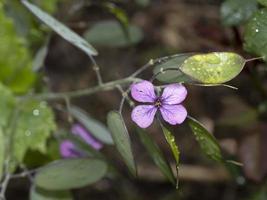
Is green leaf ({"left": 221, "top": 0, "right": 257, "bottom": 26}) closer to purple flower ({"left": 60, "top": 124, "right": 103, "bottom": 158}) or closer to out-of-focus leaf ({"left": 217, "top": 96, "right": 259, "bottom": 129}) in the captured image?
out-of-focus leaf ({"left": 217, "top": 96, "right": 259, "bottom": 129})

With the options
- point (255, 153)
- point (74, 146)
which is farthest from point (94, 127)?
point (255, 153)

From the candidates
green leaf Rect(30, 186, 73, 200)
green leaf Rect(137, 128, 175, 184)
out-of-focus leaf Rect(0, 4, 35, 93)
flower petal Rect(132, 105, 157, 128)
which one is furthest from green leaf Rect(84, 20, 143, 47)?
flower petal Rect(132, 105, 157, 128)

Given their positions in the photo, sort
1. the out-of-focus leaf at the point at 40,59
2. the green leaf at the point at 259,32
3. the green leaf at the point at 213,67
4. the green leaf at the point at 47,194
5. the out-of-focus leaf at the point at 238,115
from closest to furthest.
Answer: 1. the green leaf at the point at 213,67
2. the green leaf at the point at 259,32
3. the green leaf at the point at 47,194
4. the out-of-focus leaf at the point at 40,59
5. the out-of-focus leaf at the point at 238,115

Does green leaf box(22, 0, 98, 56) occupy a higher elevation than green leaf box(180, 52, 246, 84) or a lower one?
lower

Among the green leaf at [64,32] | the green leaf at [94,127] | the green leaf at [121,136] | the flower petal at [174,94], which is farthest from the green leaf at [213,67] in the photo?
the green leaf at [94,127]

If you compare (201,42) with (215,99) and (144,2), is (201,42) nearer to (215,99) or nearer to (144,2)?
(144,2)

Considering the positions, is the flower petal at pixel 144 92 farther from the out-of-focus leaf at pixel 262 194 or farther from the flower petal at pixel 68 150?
the out-of-focus leaf at pixel 262 194

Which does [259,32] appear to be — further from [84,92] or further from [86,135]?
[86,135]
